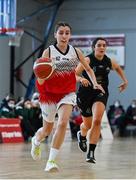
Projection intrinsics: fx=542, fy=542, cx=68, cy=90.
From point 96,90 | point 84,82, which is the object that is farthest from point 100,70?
point 84,82

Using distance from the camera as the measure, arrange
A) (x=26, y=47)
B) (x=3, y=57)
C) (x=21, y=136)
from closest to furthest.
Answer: (x=21, y=136)
(x=3, y=57)
(x=26, y=47)

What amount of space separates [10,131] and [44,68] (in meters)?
10.1

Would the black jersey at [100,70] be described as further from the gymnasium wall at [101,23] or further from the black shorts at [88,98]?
the gymnasium wall at [101,23]

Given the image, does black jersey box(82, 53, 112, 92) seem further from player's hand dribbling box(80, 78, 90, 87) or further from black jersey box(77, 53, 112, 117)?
player's hand dribbling box(80, 78, 90, 87)

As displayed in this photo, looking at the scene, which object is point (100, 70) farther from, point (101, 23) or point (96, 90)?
point (101, 23)

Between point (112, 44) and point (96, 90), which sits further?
point (112, 44)

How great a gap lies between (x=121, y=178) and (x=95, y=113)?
6.64 ft

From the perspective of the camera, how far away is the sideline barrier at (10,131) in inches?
651

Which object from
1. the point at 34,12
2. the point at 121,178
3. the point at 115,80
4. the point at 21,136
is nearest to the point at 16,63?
the point at 34,12

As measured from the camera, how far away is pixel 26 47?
24.6 m

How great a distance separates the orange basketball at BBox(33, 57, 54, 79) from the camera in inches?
276

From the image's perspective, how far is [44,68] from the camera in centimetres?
703

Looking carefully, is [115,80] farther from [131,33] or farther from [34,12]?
[34,12]

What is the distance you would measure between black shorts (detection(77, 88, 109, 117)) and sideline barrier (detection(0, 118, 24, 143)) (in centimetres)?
804
